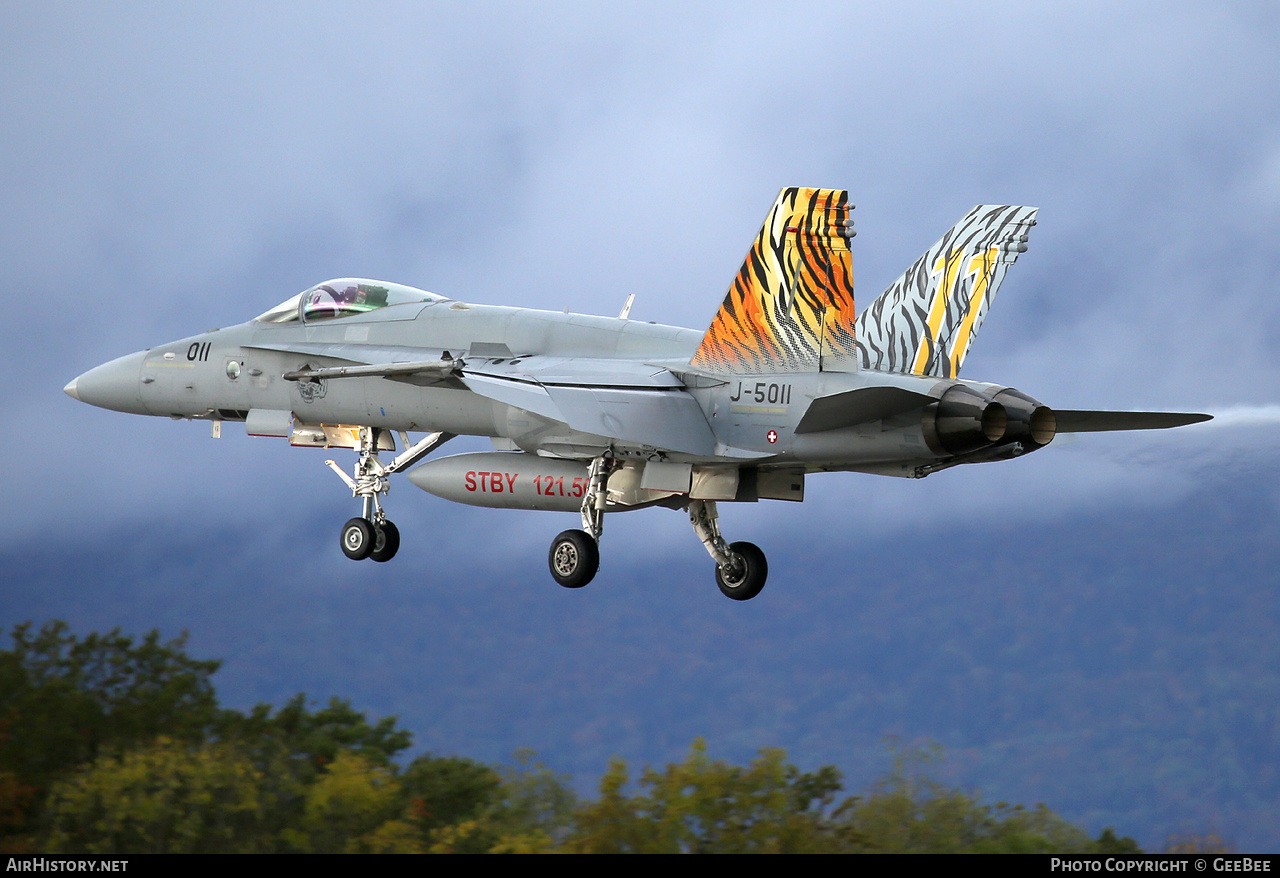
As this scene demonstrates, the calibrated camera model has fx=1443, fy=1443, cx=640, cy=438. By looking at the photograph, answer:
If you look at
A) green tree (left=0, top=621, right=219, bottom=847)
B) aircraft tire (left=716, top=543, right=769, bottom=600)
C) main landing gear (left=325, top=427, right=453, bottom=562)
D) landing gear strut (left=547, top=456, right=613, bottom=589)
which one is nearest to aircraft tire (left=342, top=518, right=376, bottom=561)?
main landing gear (left=325, top=427, right=453, bottom=562)

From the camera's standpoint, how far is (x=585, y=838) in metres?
13.7

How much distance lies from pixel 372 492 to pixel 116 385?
3.96 m

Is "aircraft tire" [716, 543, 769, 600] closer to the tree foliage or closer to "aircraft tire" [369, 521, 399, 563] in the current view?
the tree foliage

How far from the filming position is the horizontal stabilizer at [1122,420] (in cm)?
1466

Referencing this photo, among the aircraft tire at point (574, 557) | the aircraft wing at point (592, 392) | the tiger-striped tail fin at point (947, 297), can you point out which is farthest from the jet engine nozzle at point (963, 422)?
the aircraft tire at point (574, 557)

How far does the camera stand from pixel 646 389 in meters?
15.8

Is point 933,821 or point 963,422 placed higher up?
point 963,422

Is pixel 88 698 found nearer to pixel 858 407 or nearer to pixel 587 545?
pixel 587 545

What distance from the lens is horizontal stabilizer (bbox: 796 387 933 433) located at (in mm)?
13695

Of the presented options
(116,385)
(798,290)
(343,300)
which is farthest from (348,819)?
(116,385)

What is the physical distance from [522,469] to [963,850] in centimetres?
665

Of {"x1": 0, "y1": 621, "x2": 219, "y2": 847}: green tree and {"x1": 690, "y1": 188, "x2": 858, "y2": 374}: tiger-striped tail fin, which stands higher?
{"x1": 690, "y1": 188, "x2": 858, "y2": 374}: tiger-striped tail fin

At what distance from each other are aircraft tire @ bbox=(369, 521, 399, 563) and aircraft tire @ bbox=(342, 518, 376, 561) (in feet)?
0.18

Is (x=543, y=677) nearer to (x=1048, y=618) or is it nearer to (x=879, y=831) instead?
(x=1048, y=618)
